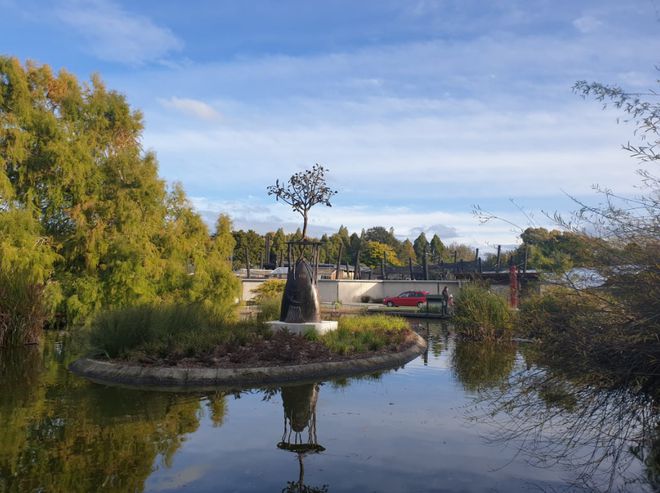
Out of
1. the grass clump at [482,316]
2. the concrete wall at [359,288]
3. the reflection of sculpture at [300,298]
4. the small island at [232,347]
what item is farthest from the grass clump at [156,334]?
the concrete wall at [359,288]

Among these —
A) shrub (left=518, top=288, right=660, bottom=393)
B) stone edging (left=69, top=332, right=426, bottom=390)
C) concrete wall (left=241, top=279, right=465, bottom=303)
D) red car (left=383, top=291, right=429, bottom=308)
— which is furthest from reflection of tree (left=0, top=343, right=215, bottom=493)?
concrete wall (left=241, top=279, right=465, bottom=303)

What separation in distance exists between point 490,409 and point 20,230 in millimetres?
19092

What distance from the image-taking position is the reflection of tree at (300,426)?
543 cm

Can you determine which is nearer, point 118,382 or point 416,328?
point 118,382

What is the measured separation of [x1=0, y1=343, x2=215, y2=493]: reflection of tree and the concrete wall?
30342mm

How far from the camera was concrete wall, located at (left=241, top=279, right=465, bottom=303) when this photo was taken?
40.8 m

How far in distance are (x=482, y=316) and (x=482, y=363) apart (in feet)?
17.4

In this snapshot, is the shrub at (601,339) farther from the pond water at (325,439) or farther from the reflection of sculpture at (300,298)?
the reflection of sculpture at (300,298)

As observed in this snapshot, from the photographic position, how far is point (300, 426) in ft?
25.3

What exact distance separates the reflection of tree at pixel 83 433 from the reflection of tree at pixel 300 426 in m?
1.34

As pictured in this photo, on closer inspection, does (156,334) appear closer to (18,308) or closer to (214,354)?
(214,354)

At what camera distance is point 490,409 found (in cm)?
888

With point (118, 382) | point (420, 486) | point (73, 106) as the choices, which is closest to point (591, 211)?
point (420, 486)

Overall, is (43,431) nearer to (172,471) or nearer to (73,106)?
(172,471)
